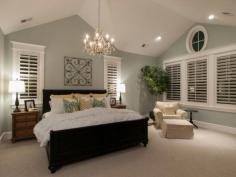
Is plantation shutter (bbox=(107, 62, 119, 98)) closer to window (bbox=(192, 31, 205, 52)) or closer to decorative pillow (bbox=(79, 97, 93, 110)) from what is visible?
decorative pillow (bbox=(79, 97, 93, 110))

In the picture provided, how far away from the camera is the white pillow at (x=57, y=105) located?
427cm

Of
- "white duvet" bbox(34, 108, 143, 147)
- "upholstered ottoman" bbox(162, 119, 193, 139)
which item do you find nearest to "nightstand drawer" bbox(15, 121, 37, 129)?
"white duvet" bbox(34, 108, 143, 147)

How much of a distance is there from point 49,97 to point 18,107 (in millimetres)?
833

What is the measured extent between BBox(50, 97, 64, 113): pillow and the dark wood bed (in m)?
1.31

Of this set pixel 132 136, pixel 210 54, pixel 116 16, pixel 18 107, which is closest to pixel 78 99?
pixel 18 107

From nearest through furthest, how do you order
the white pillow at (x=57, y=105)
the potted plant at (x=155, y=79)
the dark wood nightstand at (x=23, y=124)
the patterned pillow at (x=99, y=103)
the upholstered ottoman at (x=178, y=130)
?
the dark wood nightstand at (x=23, y=124) → the white pillow at (x=57, y=105) → the upholstered ottoman at (x=178, y=130) → the patterned pillow at (x=99, y=103) → the potted plant at (x=155, y=79)

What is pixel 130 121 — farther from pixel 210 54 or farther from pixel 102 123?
pixel 210 54

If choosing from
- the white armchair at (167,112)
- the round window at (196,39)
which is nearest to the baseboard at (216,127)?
the white armchair at (167,112)

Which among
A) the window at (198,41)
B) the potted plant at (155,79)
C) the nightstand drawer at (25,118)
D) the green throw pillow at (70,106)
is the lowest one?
the nightstand drawer at (25,118)

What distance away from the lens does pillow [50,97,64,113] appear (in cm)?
427

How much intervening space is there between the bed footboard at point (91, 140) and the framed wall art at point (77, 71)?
2609 millimetres

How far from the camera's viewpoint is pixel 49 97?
4.85 meters

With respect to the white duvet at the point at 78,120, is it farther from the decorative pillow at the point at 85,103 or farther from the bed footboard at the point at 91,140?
the decorative pillow at the point at 85,103

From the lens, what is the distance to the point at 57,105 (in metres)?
4.35
